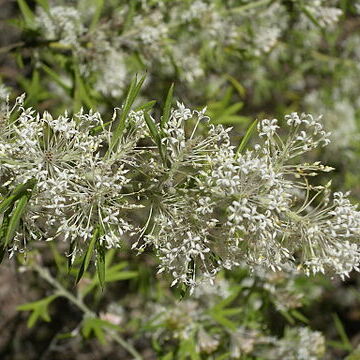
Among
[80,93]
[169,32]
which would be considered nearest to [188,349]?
[80,93]

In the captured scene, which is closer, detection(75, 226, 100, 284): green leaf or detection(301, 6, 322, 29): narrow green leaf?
detection(75, 226, 100, 284): green leaf

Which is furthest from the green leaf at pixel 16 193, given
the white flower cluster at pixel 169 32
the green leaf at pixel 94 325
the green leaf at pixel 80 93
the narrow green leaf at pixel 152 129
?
the green leaf at pixel 94 325

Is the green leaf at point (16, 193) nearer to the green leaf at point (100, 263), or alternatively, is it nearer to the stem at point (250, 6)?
the green leaf at point (100, 263)

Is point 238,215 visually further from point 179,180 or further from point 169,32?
point 169,32

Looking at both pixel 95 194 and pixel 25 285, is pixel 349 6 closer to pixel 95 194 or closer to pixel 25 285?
pixel 95 194

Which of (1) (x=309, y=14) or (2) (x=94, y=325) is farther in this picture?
(2) (x=94, y=325)

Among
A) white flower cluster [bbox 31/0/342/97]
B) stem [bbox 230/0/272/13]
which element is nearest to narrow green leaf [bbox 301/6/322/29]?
white flower cluster [bbox 31/0/342/97]

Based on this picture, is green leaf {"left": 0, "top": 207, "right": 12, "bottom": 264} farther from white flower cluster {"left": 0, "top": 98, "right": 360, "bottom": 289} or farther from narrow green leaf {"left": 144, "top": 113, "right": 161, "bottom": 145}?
narrow green leaf {"left": 144, "top": 113, "right": 161, "bottom": 145}

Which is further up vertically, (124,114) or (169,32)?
(124,114)
